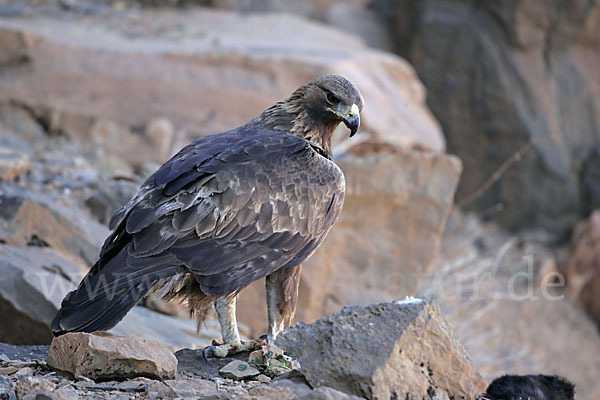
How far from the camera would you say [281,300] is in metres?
4.71

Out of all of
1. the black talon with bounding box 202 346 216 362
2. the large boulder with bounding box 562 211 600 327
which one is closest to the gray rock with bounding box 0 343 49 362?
the black talon with bounding box 202 346 216 362

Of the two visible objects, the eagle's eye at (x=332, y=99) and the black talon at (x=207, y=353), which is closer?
the black talon at (x=207, y=353)

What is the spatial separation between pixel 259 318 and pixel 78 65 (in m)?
4.79

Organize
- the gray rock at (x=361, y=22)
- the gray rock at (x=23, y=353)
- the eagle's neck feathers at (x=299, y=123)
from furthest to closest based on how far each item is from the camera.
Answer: the gray rock at (x=361, y=22), the eagle's neck feathers at (x=299, y=123), the gray rock at (x=23, y=353)

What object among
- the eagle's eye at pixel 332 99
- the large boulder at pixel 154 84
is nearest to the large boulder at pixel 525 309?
the large boulder at pixel 154 84

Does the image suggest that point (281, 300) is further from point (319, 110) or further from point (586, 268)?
point (586, 268)

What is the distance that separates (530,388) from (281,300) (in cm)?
170

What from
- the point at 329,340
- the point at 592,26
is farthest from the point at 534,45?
the point at 329,340

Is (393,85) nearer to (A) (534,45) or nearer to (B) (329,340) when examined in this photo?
(A) (534,45)

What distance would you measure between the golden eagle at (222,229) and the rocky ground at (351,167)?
1.29 ft

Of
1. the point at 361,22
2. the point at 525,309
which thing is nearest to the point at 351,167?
the point at 525,309

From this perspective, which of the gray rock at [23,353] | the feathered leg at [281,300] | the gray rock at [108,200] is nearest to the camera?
the gray rock at [23,353]

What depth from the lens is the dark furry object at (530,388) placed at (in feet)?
11.0

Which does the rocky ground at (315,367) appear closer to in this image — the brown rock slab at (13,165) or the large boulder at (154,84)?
the brown rock slab at (13,165)
